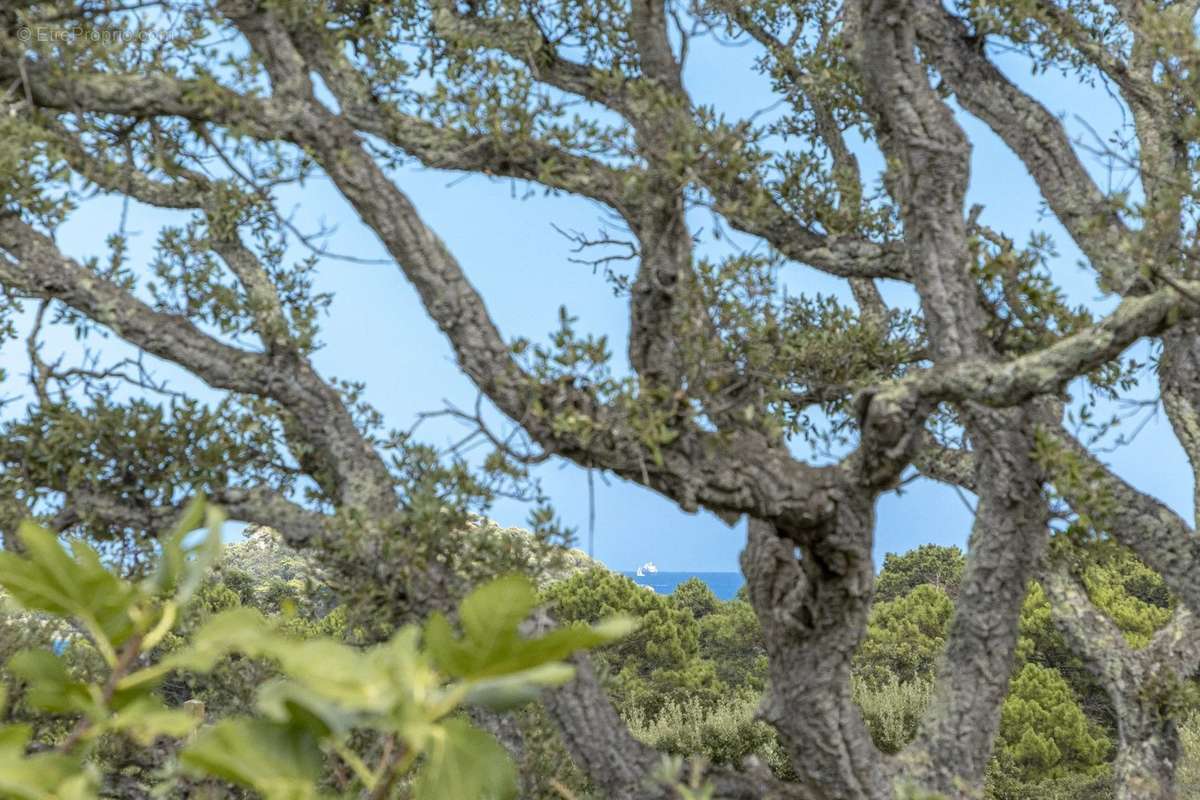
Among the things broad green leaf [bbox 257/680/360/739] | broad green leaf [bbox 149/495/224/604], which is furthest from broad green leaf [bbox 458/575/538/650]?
broad green leaf [bbox 149/495/224/604]

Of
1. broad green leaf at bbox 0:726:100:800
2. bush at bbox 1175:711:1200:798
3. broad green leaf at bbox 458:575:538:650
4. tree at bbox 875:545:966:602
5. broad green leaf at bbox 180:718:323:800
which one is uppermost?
tree at bbox 875:545:966:602

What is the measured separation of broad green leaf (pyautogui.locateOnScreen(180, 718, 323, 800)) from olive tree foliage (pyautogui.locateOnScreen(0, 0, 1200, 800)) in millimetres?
3022

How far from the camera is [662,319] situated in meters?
4.32

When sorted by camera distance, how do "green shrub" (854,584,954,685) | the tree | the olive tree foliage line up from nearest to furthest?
the olive tree foliage
"green shrub" (854,584,954,685)
the tree

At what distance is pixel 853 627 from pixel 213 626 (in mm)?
4542

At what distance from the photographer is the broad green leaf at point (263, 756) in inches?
35.8

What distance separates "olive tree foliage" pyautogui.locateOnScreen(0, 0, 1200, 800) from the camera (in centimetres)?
431

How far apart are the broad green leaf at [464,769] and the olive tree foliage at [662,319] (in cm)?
290

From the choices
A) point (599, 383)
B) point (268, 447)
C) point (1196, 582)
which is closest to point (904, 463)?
point (599, 383)

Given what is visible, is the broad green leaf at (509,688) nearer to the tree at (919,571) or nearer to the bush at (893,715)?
the bush at (893,715)

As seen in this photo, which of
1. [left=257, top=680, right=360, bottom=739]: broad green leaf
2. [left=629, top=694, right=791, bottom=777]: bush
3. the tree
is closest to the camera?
[left=257, top=680, right=360, bottom=739]: broad green leaf

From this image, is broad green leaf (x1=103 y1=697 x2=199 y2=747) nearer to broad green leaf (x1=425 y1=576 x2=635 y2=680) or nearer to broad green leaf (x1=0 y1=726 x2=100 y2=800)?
broad green leaf (x1=0 y1=726 x2=100 y2=800)

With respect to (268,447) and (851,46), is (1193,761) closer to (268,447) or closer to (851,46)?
(851,46)

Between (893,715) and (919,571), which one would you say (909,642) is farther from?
(919,571)
